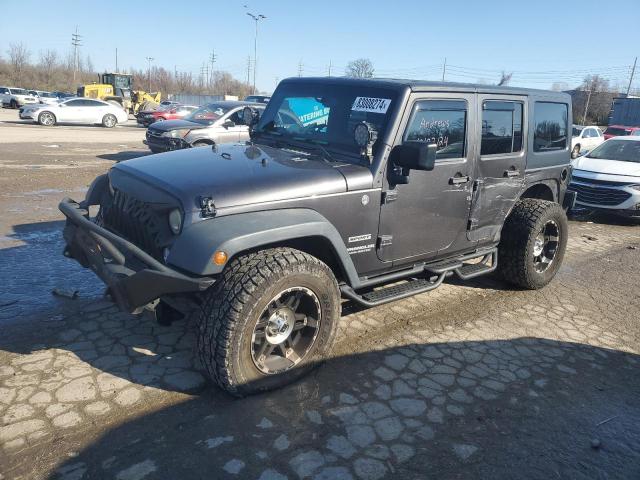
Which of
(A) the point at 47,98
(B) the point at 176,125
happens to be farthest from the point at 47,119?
(B) the point at 176,125

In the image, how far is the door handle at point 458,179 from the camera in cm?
406

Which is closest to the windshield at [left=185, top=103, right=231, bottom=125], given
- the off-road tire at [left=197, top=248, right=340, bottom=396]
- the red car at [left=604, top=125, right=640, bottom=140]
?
the off-road tire at [left=197, top=248, right=340, bottom=396]

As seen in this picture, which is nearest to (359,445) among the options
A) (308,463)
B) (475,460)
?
(308,463)

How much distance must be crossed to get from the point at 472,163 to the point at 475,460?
8.10 ft

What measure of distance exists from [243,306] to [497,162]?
2.87m

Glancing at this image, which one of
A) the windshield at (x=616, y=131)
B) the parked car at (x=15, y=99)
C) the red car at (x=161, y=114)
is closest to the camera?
the windshield at (x=616, y=131)

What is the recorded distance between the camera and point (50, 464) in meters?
2.47

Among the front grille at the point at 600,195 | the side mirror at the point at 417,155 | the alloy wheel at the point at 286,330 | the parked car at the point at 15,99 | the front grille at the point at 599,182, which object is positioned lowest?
the alloy wheel at the point at 286,330

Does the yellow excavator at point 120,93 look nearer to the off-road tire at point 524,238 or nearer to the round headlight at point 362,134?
the off-road tire at point 524,238

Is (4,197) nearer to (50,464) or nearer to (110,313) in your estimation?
(110,313)

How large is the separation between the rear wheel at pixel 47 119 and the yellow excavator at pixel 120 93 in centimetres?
1190

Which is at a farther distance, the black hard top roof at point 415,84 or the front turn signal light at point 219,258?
the black hard top roof at point 415,84

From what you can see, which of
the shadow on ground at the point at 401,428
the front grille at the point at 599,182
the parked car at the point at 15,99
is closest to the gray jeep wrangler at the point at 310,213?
the shadow on ground at the point at 401,428

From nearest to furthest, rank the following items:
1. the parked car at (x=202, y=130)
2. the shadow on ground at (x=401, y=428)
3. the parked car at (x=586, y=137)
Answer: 1. the shadow on ground at (x=401, y=428)
2. the parked car at (x=202, y=130)
3. the parked car at (x=586, y=137)
